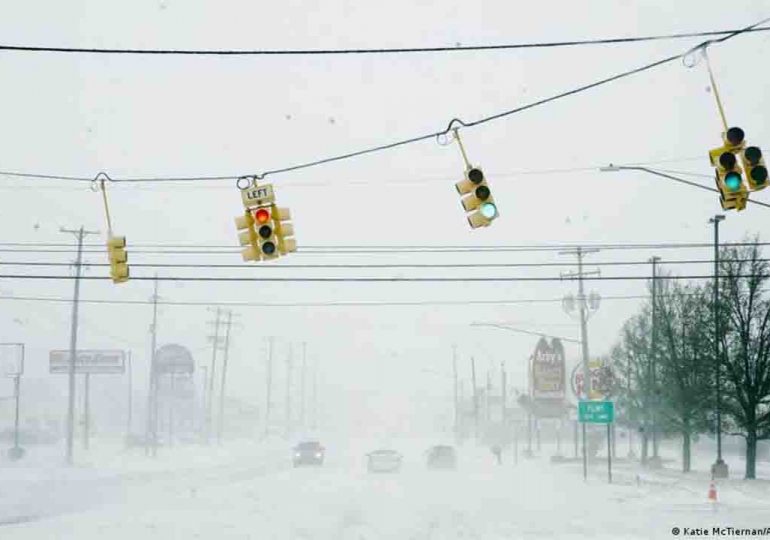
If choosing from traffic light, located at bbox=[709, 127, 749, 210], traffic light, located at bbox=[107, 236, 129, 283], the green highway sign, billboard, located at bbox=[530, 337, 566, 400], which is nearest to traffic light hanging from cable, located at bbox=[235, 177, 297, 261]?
traffic light, located at bbox=[107, 236, 129, 283]

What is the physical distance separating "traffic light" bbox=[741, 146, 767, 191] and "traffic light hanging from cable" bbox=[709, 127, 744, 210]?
0.28 meters

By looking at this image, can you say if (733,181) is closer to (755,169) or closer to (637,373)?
(755,169)

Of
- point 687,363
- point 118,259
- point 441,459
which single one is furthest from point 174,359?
point 118,259

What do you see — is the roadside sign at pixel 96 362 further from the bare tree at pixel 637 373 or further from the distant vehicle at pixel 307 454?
the bare tree at pixel 637 373

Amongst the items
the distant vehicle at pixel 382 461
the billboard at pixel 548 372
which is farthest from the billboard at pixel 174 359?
the distant vehicle at pixel 382 461

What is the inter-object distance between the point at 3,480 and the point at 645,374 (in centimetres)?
3726

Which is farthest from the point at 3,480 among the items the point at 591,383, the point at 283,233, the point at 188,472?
the point at 283,233

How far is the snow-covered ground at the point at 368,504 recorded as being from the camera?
2598cm

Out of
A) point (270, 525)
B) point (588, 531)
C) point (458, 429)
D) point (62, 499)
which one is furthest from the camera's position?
Answer: point (458, 429)

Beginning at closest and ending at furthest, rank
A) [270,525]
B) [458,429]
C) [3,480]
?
[270,525], [3,480], [458,429]

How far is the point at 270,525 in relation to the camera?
27.5 m

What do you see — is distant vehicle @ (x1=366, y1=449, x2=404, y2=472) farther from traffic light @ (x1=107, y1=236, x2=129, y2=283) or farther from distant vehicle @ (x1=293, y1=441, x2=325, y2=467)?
traffic light @ (x1=107, y1=236, x2=129, y2=283)

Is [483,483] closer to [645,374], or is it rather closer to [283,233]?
[645,374]

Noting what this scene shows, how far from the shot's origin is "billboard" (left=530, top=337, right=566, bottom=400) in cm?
7400
